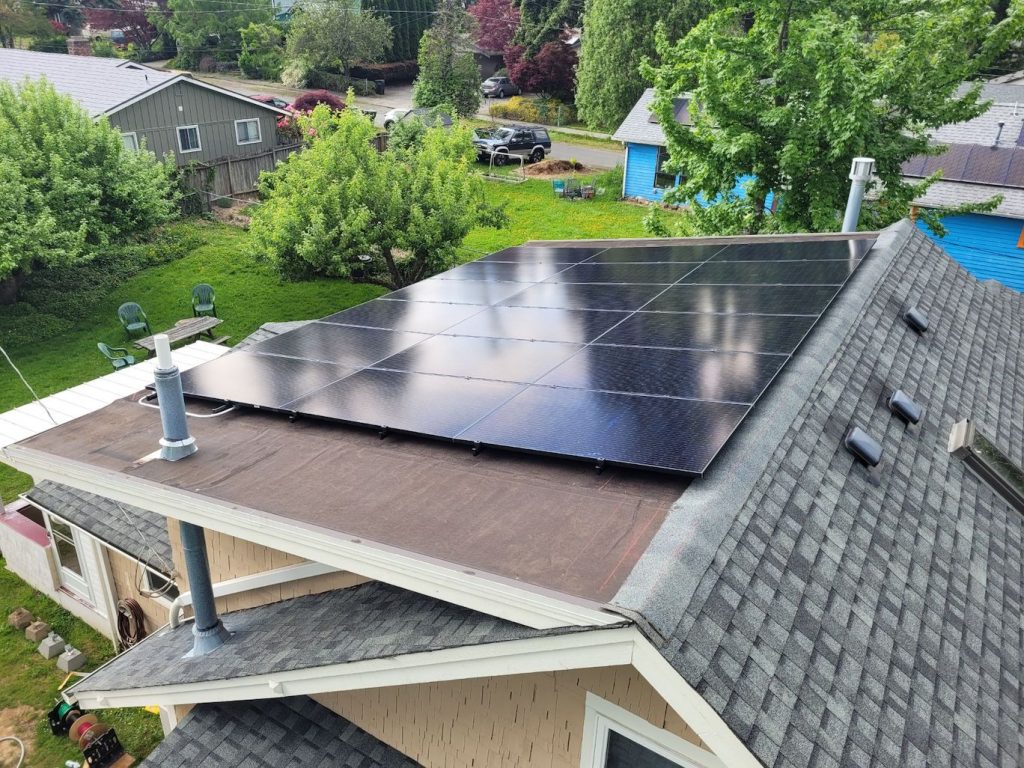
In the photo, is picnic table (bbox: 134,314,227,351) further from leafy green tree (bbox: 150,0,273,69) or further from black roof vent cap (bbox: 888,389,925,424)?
leafy green tree (bbox: 150,0,273,69)

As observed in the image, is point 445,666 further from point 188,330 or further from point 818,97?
point 188,330

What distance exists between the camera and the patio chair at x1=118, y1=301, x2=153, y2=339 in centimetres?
2281

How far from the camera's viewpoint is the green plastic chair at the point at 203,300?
23.4m

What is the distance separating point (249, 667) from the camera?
20.4ft

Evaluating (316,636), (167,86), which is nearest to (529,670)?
(316,636)

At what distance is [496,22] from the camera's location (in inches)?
2862

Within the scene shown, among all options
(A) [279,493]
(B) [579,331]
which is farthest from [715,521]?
(B) [579,331]

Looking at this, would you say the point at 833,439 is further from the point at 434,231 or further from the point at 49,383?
the point at 49,383

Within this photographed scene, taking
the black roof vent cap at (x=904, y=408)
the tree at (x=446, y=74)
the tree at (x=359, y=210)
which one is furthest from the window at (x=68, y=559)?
the tree at (x=446, y=74)

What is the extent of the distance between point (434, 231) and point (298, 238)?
146 inches

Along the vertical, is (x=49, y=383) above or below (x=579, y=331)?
below

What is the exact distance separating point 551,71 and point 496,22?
18174mm

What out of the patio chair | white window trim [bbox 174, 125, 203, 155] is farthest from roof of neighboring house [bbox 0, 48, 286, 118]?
the patio chair

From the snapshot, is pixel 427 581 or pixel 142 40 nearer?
pixel 427 581
